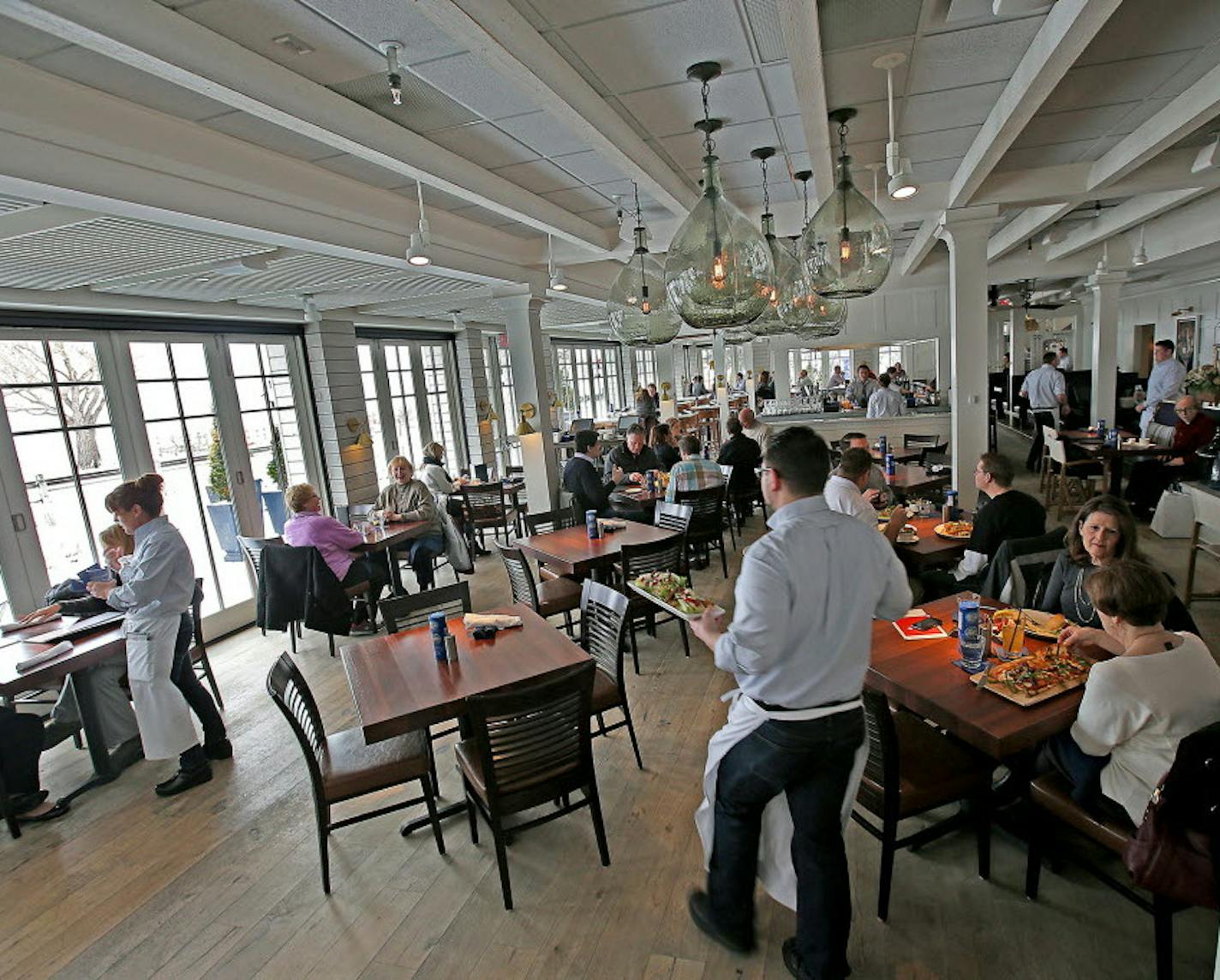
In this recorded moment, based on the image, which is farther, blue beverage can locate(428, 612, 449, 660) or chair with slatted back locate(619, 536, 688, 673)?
chair with slatted back locate(619, 536, 688, 673)

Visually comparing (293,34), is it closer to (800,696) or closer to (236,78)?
(236,78)

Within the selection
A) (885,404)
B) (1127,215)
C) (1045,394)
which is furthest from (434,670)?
(1045,394)

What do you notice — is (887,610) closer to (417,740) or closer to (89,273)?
(417,740)

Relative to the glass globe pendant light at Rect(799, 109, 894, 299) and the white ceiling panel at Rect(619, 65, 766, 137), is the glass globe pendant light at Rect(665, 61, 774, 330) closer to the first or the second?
the glass globe pendant light at Rect(799, 109, 894, 299)

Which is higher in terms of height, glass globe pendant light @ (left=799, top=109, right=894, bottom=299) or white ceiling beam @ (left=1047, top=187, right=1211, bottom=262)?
white ceiling beam @ (left=1047, top=187, right=1211, bottom=262)

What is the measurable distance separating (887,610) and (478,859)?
202 cm

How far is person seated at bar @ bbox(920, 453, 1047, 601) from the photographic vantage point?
11.8 ft

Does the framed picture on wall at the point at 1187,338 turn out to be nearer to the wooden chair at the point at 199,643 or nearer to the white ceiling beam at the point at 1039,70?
the white ceiling beam at the point at 1039,70

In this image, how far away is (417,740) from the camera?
9.59ft

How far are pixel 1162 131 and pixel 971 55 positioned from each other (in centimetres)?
193

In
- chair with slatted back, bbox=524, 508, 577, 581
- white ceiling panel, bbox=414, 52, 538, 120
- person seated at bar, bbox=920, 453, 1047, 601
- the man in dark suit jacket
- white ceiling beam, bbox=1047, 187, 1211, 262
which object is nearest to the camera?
white ceiling panel, bbox=414, 52, 538, 120

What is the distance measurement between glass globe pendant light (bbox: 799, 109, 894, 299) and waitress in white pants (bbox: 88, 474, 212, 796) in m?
3.48

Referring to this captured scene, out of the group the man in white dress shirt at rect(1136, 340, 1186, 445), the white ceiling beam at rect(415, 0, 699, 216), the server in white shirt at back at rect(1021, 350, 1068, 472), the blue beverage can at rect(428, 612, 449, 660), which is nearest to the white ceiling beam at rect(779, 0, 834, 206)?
the white ceiling beam at rect(415, 0, 699, 216)

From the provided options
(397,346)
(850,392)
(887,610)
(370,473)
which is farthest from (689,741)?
(850,392)
